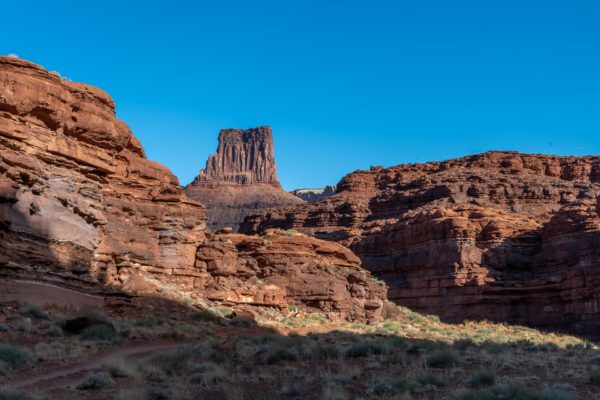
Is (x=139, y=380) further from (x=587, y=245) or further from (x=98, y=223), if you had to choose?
(x=587, y=245)

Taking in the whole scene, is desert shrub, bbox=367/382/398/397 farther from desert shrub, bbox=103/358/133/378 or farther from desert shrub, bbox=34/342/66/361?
desert shrub, bbox=34/342/66/361

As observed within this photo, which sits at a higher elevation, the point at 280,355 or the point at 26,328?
the point at 26,328

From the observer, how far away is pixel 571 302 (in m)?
47.4

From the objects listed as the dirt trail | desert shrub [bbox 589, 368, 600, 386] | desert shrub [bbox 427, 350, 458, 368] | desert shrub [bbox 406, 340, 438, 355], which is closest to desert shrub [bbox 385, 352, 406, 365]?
desert shrub [bbox 427, 350, 458, 368]

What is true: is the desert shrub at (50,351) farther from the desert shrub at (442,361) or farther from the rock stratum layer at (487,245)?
the rock stratum layer at (487,245)

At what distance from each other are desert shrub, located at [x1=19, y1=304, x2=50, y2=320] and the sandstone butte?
4.08 feet

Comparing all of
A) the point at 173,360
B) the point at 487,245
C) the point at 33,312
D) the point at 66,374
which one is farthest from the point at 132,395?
the point at 487,245

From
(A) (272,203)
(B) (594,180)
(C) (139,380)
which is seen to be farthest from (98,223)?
(A) (272,203)

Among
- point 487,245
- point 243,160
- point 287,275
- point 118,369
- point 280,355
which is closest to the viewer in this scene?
point 118,369

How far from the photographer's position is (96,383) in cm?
1062

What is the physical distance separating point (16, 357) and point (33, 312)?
20.2 ft

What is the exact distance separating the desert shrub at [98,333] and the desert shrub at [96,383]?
20.4 feet

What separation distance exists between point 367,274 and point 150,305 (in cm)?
1962

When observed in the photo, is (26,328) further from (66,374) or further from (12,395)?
(12,395)
